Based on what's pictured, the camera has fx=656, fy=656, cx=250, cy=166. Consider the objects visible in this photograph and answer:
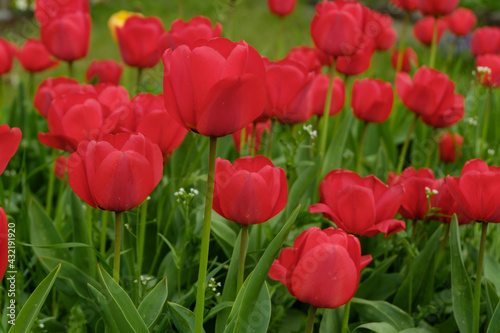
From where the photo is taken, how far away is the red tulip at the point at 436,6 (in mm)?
2012

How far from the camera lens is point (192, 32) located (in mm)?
1465

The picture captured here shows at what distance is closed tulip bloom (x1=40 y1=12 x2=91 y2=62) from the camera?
174 centimetres

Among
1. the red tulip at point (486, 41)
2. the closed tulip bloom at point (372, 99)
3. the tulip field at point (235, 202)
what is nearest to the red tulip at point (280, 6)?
the tulip field at point (235, 202)

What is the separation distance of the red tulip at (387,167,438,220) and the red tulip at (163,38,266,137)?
527 mm

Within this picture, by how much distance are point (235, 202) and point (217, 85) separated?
0.84ft

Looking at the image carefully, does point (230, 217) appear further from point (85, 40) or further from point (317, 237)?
point (85, 40)

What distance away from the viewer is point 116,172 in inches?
34.9

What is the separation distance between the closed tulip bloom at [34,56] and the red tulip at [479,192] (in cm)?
148

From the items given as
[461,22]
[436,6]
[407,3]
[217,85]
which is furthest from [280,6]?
[217,85]

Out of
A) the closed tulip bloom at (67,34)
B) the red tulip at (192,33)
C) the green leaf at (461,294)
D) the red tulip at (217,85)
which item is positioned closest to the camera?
the red tulip at (217,85)

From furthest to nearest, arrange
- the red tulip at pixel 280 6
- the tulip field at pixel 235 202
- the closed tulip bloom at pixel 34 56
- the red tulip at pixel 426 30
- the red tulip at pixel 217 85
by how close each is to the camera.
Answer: the red tulip at pixel 426 30 → the red tulip at pixel 280 6 → the closed tulip bloom at pixel 34 56 → the tulip field at pixel 235 202 → the red tulip at pixel 217 85

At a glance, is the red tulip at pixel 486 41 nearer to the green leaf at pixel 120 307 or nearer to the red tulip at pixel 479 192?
the red tulip at pixel 479 192

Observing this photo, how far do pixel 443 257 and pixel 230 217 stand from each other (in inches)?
27.5

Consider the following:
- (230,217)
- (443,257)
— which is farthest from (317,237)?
(443,257)
